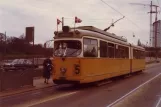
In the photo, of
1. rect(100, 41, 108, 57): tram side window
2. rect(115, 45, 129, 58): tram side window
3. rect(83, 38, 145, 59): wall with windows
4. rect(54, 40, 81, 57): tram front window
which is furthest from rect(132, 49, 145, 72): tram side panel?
rect(54, 40, 81, 57): tram front window

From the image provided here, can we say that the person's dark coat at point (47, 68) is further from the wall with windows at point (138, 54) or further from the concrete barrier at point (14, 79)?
the wall with windows at point (138, 54)

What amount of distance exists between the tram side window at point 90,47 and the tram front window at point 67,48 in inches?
17.9

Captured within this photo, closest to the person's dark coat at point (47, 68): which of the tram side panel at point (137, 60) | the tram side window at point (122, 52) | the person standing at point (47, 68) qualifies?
the person standing at point (47, 68)

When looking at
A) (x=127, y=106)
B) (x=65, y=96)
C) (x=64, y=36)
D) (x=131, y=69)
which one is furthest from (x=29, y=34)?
(x=131, y=69)

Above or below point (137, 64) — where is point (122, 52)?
above

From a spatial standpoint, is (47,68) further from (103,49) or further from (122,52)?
(122,52)

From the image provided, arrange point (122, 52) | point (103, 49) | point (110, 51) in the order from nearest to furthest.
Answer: point (103, 49), point (110, 51), point (122, 52)

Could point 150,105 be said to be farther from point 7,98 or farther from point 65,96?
point 7,98

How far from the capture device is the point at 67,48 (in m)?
18.1

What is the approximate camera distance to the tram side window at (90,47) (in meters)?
18.1

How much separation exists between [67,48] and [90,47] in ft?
4.26

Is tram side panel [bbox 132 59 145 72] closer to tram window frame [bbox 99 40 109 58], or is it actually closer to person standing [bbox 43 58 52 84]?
tram window frame [bbox 99 40 109 58]

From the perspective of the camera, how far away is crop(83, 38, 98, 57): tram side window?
18.1m

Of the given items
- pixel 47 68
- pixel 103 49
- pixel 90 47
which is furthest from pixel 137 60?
pixel 90 47
